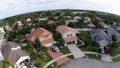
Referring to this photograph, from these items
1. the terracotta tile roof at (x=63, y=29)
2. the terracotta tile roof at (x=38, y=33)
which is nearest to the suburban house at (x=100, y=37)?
the terracotta tile roof at (x=63, y=29)

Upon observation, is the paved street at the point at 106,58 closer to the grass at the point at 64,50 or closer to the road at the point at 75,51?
the road at the point at 75,51

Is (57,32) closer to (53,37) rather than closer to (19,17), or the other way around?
(53,37)

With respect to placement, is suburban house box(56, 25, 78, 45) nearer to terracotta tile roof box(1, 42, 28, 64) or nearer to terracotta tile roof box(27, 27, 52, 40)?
terracotta tile roof box(27, 27, 52, 40)

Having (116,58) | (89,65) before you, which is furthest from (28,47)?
(116,58)

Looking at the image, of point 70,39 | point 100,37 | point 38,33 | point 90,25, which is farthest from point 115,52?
point 38,33

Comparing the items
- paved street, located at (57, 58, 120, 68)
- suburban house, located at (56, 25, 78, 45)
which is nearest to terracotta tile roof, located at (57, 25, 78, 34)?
suburban house, located at (56, 25, 78, 45)

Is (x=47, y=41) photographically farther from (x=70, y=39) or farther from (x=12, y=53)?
(x=12, y=53)
